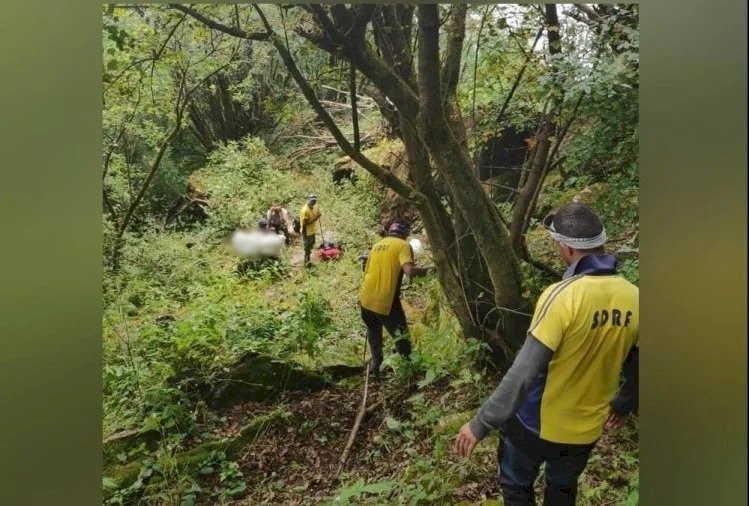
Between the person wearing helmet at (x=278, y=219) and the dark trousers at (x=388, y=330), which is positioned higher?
the person wearing helmet at (x=278, y=219)

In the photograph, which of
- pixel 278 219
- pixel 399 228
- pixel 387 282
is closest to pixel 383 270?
pixel 387 282

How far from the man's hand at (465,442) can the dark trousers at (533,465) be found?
0.42ft

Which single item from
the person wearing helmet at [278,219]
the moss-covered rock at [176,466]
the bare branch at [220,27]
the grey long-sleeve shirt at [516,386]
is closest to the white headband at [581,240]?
the grey long-sleeve shirt at [516,386]

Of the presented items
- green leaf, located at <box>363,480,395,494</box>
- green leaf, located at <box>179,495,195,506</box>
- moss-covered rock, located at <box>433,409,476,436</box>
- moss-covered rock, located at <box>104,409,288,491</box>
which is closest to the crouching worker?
moss-covered rock, located at <box>433,409,476,436</box>

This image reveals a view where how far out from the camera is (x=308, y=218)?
268 cm

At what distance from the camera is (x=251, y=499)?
265cm

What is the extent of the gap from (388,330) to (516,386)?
61cm

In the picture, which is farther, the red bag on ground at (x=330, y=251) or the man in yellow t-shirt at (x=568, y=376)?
the red bag on ground at (x=330, y=251)

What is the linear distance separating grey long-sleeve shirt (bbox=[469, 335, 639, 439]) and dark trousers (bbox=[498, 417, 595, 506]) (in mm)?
64

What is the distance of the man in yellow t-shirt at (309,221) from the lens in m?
2.68

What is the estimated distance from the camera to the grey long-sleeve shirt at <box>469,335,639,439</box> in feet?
8.52

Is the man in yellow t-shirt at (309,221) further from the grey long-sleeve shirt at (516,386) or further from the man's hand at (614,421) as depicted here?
the man's hand at (614,421)

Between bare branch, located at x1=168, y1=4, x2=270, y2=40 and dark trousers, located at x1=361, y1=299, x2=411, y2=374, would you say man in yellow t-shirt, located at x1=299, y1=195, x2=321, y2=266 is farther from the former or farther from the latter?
bare branch, located at x1=168, y1=4, x2=270, y2=40
